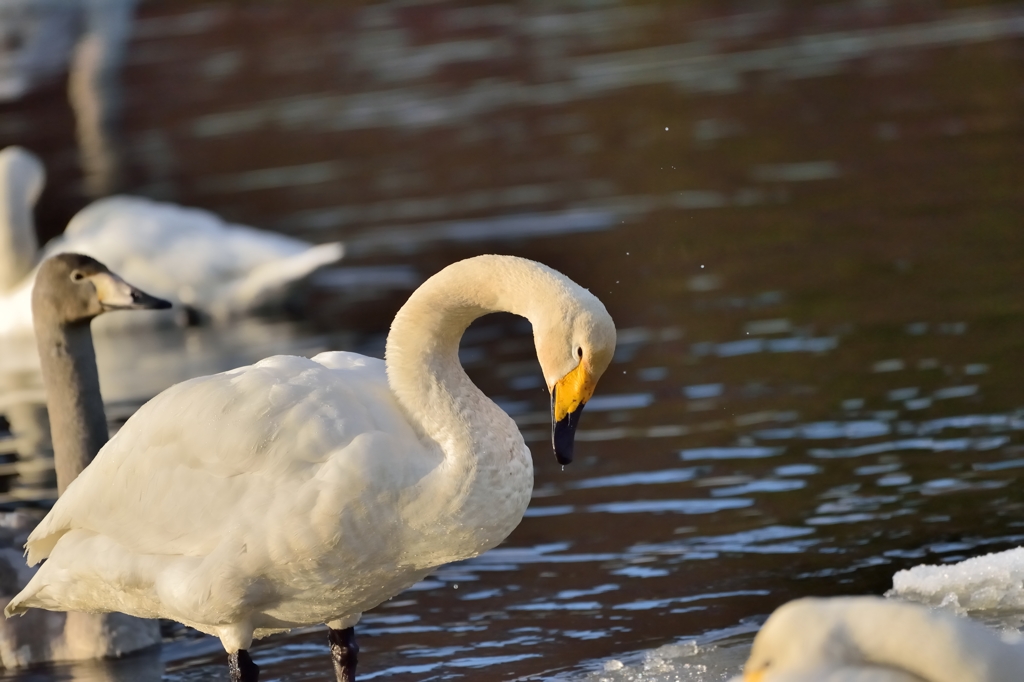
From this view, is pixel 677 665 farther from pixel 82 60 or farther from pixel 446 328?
pixel 82 60

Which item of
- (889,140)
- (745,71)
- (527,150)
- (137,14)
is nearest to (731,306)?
(889,140)

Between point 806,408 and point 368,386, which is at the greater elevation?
point 368,386

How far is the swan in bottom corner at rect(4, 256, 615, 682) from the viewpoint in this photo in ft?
15.7

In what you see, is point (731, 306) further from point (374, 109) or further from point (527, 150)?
point (374, 109)

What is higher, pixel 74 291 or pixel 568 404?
pixel 74 291

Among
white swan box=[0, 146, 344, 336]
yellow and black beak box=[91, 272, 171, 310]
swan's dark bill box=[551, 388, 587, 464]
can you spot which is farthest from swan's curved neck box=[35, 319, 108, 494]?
white swan box=[0, 146, 344, 336]

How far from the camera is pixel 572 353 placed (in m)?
4.74

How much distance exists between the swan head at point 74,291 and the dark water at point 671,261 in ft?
4.30

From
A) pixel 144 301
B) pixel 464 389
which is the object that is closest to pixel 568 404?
pixel 464 389

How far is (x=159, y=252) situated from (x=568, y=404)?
7.34 metres

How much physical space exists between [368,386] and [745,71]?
13.2 metres

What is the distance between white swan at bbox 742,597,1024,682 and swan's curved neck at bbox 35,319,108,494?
11.4ft

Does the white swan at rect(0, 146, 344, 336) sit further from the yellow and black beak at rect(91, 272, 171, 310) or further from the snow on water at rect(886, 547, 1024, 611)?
the snow on water at rect(886, 547, 1024, 611)

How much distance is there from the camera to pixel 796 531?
6.82 metres
